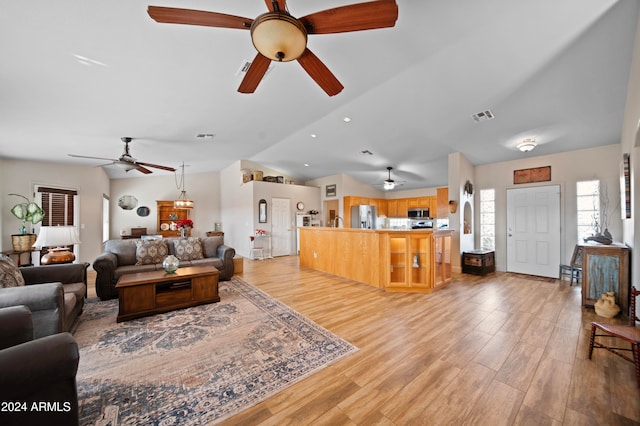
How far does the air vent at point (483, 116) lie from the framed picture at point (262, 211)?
591 cm

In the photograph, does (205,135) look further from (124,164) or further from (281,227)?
(281,227)

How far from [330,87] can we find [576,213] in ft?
18.8

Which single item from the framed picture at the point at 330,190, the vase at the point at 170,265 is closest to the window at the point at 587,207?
the framed picture at the point at 330,190

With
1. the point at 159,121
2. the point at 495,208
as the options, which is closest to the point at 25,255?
the point at 159,121

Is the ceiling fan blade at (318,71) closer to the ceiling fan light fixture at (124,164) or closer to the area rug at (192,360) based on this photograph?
the area rug at (192,360)

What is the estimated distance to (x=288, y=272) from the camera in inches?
220

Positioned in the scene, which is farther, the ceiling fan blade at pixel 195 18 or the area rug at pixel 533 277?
the area rug at pixel 533 277

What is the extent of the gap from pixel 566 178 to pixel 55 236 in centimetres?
864

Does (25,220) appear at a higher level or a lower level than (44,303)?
higher

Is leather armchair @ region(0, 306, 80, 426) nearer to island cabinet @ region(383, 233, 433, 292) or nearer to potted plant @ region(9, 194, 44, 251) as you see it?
island cabinet @ region(383, 233, 433, 292)

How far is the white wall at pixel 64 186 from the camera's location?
4609 mm

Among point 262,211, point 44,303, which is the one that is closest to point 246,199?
point 262,211

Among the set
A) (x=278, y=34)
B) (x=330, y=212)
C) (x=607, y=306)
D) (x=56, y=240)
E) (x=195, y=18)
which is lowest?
(x=607, y=306)

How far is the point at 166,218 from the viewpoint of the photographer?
8297 millimetres
